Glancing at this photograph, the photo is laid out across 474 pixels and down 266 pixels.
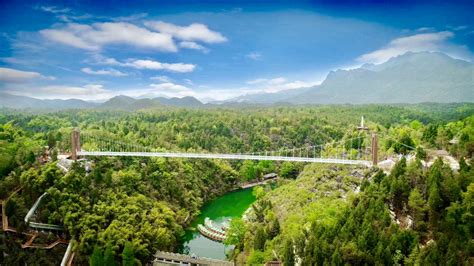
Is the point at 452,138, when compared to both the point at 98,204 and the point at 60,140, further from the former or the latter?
the point at 60,140

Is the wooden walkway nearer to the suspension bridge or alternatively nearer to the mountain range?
the suspension bridge

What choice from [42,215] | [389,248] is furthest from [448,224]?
[42,215]

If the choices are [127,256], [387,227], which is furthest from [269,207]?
[387,227]

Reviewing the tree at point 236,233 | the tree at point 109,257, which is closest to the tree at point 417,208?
the tree at point 236,233

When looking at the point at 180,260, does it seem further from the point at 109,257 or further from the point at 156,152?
the point at 156,152

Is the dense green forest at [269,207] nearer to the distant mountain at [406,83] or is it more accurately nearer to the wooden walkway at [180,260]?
the wooden walkway at [180,260]
